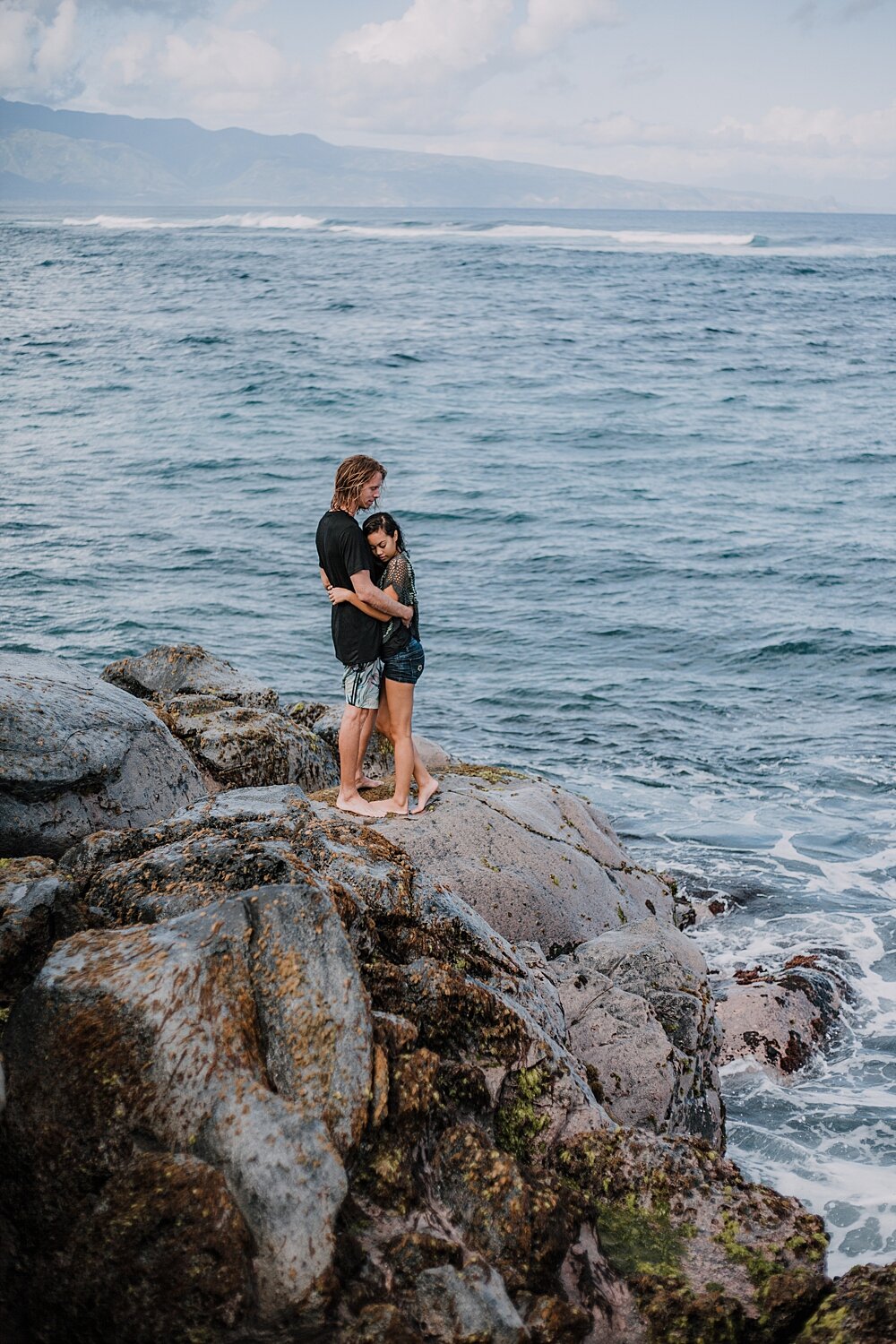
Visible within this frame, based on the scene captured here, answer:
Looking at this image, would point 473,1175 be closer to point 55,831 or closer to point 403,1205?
point 403,1205

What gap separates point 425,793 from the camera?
8.95 metres

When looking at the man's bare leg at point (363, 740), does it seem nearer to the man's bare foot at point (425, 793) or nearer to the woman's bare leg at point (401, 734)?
the woman's bare leg at point (401, 734)

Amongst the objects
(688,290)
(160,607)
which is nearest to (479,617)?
(160,607)

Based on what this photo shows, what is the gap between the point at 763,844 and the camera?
1278cm

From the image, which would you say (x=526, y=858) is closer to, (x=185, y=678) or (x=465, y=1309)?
(x=185, y=678)

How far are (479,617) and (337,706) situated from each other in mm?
8565

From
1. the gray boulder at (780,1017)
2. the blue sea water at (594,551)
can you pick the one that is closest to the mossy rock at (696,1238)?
the blue sea water at (594,551)

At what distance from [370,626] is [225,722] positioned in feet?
6.44

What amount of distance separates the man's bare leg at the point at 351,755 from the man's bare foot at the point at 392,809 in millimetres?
53

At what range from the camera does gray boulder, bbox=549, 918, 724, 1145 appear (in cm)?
645

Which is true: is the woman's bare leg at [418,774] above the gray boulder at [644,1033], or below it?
above

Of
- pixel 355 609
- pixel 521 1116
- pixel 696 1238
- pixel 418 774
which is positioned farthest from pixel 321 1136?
pixel 418 774

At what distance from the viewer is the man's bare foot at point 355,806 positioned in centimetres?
860

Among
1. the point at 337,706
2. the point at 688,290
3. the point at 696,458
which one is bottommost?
the point at 337,706
